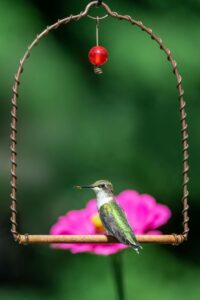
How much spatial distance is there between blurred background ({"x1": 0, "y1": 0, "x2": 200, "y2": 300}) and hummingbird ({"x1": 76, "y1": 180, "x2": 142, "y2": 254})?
76 centimetres

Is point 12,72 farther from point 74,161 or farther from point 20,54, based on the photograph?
point 74,161

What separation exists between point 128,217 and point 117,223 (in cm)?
12

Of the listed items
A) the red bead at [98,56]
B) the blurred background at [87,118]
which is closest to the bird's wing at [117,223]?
the red bead at [98,56]

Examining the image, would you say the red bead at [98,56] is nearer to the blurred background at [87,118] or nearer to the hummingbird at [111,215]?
the hummingbird at [111,215]

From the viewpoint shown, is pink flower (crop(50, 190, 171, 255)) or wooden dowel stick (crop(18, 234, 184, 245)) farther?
pink flower (crop(50, 190, 171, 255))

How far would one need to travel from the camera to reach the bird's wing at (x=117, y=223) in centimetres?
144

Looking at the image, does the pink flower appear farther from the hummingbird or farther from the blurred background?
the blurred background

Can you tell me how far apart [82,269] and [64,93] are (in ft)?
1.85

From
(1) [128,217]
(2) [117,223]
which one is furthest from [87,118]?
(2) [117,223]

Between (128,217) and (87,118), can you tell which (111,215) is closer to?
(128,217)

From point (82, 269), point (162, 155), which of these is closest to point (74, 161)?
point (162, 155)

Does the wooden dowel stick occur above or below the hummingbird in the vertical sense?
below

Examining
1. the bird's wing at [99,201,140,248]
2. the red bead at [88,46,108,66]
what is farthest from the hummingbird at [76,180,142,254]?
the red bead at [88,46,108,66]

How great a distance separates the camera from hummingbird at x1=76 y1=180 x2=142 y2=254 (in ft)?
4.79
